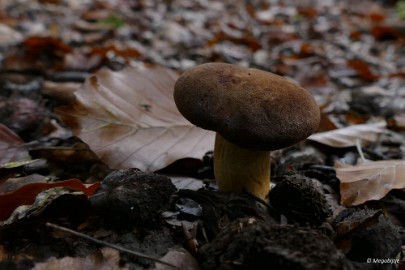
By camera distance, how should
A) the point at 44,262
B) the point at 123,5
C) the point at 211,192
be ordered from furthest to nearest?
1. the point at 123,5
2. the point at 211,192
3. the point at 44,262

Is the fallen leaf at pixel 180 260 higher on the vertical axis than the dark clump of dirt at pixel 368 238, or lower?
lower

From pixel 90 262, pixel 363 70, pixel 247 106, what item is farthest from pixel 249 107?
pixel 363 70

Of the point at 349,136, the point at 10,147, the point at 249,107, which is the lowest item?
the point at 10,147

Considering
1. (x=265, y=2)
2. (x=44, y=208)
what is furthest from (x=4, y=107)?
(x=265, y=2)

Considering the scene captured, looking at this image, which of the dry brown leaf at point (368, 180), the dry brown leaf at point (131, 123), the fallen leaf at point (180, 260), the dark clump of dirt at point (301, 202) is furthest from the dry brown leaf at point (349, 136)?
the fallen leaf at point (180, 260)

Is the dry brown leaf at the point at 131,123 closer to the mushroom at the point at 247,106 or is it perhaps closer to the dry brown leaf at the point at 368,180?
the mushroom at the point at 247,106

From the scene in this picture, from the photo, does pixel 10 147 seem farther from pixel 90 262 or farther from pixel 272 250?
pixel 272 250

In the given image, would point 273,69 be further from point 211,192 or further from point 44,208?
point 44,208
